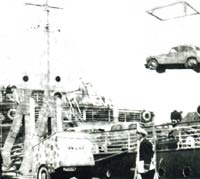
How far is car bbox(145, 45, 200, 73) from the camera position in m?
22.5

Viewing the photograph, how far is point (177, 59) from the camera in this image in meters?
23.6

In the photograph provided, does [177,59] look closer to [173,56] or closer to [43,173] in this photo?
[173,56]

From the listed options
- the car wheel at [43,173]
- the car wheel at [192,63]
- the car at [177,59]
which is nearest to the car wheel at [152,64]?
the car at [177,59]

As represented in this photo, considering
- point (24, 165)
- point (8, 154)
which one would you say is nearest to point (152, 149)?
point (24, 165)

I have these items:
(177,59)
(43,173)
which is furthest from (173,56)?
(43,173)

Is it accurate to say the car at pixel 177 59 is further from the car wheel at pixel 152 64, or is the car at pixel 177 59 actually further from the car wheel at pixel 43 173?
the car wheel at pixel 43 173

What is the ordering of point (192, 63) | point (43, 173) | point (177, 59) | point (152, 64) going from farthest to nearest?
point (152, 64), point (177, 59), point (192, 63), point (43, 173)

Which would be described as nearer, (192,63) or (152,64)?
(192,63)

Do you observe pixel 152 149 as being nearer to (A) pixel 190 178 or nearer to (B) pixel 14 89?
(A) pixel 190 178

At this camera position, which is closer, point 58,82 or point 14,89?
point 58,82

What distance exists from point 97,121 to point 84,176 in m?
20.1

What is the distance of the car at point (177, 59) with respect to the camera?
73.9 ft

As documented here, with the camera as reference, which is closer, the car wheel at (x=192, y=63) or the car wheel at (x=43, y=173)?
the car wheel at (x=43, y=173)

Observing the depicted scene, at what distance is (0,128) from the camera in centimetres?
3347
